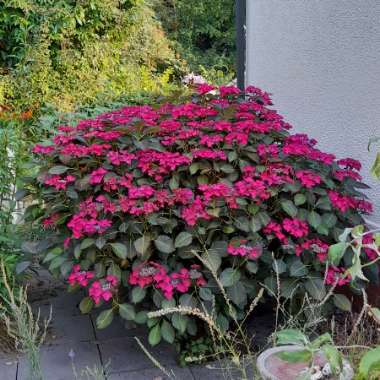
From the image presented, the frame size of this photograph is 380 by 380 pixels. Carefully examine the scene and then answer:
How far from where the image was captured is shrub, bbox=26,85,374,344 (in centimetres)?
280

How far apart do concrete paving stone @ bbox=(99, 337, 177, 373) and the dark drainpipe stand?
3.33 m

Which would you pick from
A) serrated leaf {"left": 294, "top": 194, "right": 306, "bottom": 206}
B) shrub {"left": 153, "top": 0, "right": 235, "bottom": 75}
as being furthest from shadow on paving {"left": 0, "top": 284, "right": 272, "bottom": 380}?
shrub {"left": 153, "top": 0, "right": 235, "bottom": 75}

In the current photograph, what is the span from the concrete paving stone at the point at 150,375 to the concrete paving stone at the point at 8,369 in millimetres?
521

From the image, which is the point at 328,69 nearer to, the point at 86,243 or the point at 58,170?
the point at 58,170

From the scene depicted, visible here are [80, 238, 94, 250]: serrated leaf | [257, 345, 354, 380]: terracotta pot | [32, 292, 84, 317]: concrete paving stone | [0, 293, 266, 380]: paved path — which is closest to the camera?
[257, 345, 354, 380]: terracotta pot

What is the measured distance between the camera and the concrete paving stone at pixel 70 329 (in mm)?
3459

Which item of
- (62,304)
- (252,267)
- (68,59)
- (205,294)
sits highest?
(68,59)

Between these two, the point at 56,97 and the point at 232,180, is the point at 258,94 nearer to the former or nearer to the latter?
the point at 232,180

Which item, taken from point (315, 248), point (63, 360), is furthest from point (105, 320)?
point (315, 248)

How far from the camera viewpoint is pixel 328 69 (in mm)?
3914

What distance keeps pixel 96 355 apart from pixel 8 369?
0.47 meters

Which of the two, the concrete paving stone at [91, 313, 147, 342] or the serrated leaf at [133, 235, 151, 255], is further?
the concrete paving stone at [91, 313, 147, 342]

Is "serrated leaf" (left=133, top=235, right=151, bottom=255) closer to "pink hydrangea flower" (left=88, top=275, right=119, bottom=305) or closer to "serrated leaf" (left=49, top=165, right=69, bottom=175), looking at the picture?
"pink hydrangea flower" (left=88, top=275, right=119, bottom=305)

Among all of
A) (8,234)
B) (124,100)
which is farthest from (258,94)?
(124,100)
